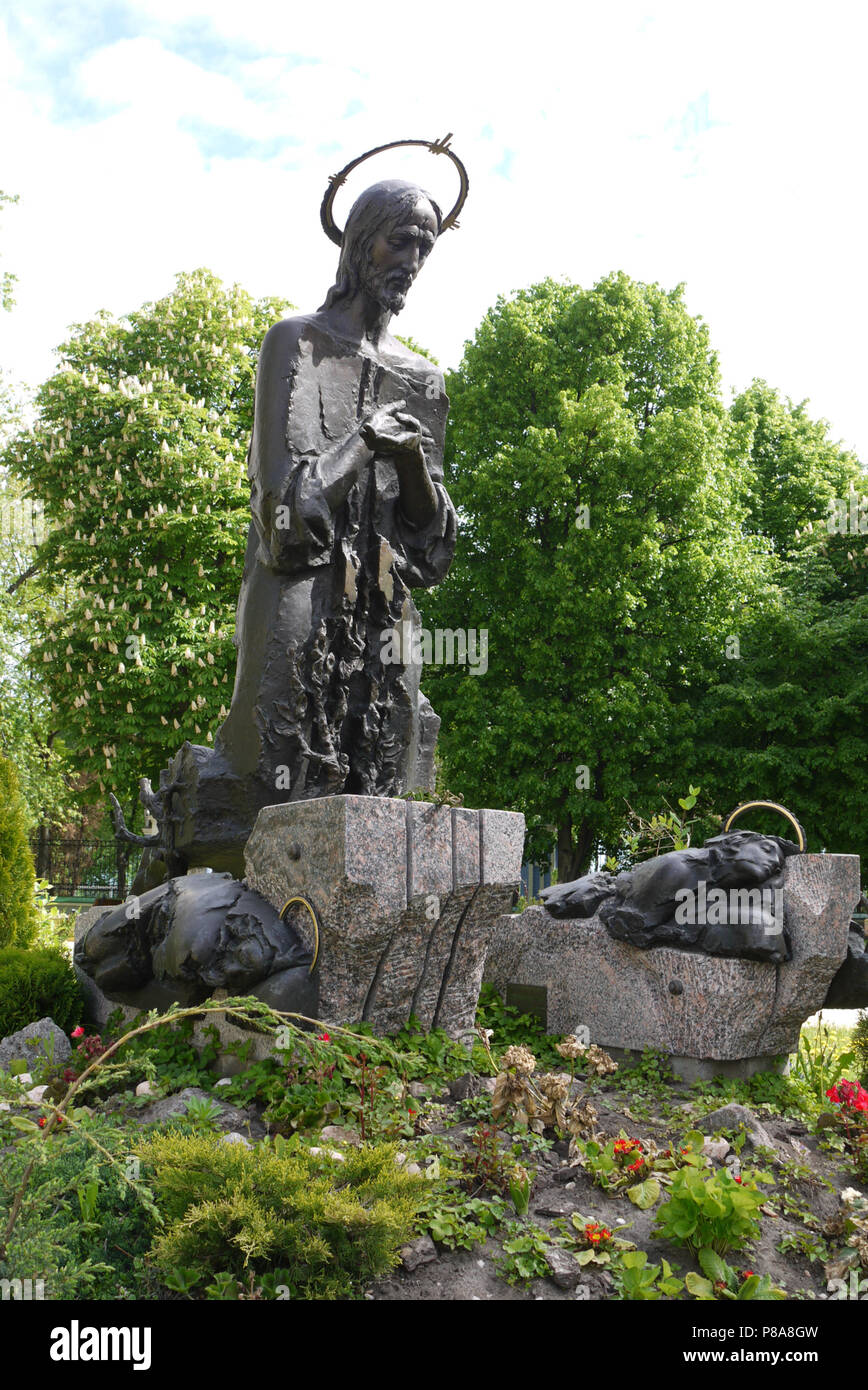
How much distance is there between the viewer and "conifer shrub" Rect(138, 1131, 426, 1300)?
298 centimetres

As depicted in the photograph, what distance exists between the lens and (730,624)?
63.0ft

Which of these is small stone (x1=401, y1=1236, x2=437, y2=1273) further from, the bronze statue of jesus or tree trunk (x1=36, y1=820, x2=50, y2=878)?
tree trunk (x1=36, y1=820, x2=50, y2=878)

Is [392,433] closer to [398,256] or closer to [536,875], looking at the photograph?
[398,256]

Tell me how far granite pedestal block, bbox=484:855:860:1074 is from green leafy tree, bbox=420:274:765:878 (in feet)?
37.9

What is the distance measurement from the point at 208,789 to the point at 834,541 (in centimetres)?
1768

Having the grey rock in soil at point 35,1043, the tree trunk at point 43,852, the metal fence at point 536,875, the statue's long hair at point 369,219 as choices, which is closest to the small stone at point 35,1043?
the grey rock in soil at point 35,1043

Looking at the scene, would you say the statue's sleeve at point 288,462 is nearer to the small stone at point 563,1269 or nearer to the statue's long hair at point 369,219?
the statue's long hair at point 369,219

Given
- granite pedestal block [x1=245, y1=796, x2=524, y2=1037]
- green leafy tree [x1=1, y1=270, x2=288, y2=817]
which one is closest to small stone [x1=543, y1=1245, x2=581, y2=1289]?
granite pedestal block [x1=245, y1=796, x2=524, y2=1037]

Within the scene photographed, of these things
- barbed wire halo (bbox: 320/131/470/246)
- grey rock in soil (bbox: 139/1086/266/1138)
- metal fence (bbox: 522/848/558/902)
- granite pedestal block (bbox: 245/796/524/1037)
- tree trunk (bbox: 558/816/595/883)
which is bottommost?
metal fence (bbox: 522/848/558/902)

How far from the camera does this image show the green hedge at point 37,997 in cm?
615

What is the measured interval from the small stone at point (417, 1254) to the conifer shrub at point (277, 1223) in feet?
0.23

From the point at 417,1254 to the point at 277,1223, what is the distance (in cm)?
50

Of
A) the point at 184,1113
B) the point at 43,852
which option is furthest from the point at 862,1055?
the point at 43,852
